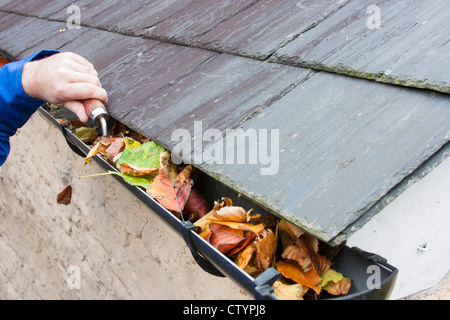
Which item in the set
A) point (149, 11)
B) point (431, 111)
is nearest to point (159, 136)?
point (431, 111)

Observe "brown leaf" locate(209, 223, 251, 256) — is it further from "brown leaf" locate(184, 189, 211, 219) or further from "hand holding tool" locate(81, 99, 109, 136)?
"hand holding tool" locate(81, 99, 109, 136)

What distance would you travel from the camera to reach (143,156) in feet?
4.76

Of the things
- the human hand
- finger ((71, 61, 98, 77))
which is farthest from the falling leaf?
finger ((71, 61, 98, 77))

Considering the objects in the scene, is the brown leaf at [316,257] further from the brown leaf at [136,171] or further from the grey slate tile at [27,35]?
the grey slate tile at [27,35]

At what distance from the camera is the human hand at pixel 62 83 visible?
5.04ft

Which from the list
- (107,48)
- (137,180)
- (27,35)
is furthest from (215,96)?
(27,35)

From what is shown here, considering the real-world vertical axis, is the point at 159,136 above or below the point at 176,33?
below

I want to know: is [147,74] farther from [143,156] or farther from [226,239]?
[226,239]

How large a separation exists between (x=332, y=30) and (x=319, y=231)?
85cm

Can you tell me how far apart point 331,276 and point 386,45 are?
0.69 meters

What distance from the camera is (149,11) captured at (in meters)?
2.37

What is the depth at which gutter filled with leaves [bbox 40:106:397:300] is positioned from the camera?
3.20 feet
